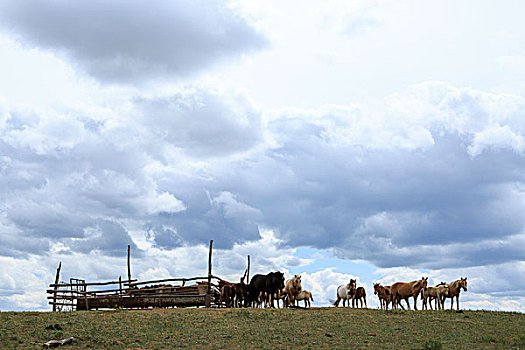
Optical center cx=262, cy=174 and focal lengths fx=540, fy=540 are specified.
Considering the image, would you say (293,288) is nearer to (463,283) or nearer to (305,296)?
(305,296)

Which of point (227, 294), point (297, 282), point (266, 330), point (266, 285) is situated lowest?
point (266, 330)

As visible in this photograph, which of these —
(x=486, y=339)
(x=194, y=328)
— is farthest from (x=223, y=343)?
(x=486, y=339)

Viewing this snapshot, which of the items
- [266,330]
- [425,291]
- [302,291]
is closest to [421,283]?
[425,291]

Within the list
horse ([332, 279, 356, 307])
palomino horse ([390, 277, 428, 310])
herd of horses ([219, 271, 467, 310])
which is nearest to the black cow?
herd of horses ([219, 271, 467, 310])

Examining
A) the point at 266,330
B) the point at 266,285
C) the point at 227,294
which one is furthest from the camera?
the point at 227,294

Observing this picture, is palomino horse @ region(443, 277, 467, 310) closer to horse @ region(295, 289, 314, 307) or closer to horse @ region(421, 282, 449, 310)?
horse @ region(421, 282, 449, 310)

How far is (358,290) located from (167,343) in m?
22.5

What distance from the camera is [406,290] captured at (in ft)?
135

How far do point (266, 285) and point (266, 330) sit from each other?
1514cm

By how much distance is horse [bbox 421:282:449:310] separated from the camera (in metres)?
41.1

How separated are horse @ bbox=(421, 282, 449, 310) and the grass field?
683cm

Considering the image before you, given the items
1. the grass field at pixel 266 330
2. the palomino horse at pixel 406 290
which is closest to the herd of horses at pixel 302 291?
the palomino horse at pixel 406 290

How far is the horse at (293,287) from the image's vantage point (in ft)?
135

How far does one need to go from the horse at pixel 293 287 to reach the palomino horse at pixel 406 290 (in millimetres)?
7419
